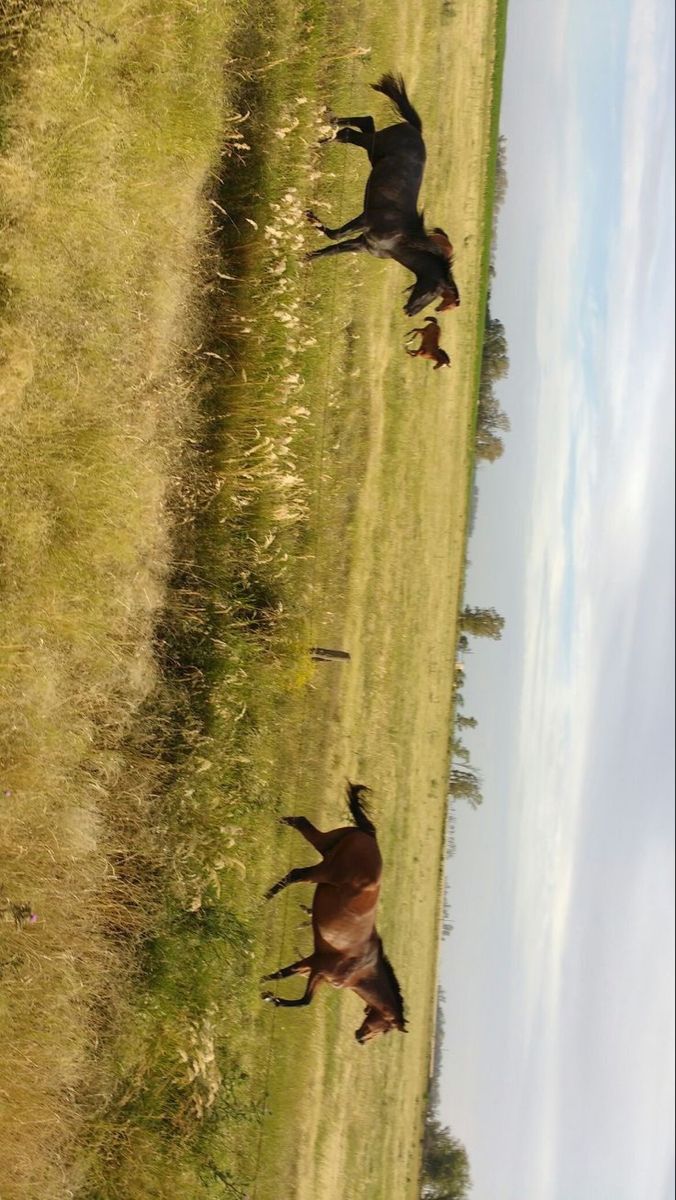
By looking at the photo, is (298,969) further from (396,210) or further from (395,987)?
(396,210)

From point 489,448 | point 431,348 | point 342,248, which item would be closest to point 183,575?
point 342,248

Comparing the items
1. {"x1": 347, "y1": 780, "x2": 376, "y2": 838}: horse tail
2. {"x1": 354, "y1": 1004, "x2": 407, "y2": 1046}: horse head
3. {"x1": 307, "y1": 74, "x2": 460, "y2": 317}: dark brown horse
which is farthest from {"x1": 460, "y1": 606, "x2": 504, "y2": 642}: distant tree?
{"x1": 354, "y1": 1004, "x2": 407, "y2": 1046}: horse head

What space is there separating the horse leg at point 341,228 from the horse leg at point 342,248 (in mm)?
73

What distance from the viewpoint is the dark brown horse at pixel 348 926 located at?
5664mm

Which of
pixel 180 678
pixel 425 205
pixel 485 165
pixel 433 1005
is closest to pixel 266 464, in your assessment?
pixel 180 678

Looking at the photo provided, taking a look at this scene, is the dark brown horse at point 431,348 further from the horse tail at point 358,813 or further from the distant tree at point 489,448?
the horse tail at point 358,813

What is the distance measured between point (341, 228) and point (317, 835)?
4.71m

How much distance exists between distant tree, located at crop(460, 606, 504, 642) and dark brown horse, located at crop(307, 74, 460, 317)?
4722 mm

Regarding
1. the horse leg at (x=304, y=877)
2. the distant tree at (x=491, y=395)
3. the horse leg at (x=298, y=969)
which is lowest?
the horse leg at (x=298, y=969)

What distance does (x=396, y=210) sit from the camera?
661 centimetres

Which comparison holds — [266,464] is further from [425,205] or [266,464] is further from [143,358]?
[425,205]

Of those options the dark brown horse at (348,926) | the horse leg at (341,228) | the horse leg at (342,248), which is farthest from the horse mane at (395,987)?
the horse leg at (341,228)

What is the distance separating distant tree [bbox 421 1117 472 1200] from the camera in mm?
9570

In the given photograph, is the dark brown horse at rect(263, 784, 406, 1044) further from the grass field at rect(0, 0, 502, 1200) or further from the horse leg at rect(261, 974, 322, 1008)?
the grass field at rect(0, 0, 502, 1200)
